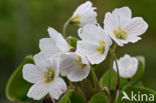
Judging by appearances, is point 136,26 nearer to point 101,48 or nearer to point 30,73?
point 101,48

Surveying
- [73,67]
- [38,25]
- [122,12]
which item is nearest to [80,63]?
[73,67]

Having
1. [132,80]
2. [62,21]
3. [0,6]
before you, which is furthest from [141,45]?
[132,80]

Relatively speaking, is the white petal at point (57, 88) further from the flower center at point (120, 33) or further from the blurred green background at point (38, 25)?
the blurred green background at point (38, 25)

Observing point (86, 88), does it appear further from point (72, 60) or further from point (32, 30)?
point (32, 30)

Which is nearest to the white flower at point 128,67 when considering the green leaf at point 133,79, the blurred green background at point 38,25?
the green leaf at point 133,79

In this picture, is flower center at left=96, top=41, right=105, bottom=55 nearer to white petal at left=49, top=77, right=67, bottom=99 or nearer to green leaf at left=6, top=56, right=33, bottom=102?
white petal at left=49, top=77, right=67, bottom=99

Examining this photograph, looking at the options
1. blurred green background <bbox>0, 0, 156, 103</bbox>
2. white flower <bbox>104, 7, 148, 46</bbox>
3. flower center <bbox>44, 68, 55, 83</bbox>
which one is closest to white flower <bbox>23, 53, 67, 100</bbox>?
flower center <bbox>44, 68, 55, 83</bbox>
